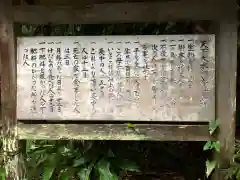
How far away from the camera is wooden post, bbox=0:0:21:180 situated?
309cm

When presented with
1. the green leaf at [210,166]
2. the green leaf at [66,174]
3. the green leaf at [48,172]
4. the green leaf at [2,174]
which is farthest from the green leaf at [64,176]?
the green leaf at [210,166]

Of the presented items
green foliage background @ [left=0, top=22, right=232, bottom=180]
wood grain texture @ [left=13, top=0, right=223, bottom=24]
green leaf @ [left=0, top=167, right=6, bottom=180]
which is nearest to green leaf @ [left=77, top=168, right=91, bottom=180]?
green foliage background @ [left=0, top=22, right=232, bottom=180]

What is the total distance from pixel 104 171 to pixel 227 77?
118 centimetres

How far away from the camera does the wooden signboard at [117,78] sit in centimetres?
291

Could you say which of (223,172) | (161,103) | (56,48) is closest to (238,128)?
(223,172)

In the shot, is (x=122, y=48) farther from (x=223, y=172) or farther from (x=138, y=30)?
(x=223, y=172)

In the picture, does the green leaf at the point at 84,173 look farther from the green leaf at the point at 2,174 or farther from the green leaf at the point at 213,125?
the green leaf at the point at 213,125

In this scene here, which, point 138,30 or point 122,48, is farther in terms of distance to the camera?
point 138,30

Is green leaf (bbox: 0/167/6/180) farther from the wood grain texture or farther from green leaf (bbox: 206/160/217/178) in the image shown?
green leaf (bbox: 206/160/217/178)

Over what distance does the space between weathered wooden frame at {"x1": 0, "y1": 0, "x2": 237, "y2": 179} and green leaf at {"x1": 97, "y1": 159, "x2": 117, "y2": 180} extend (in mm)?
299

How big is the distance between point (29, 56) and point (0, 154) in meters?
1.22

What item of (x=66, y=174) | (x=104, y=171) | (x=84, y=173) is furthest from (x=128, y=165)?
(x=66, y=174)

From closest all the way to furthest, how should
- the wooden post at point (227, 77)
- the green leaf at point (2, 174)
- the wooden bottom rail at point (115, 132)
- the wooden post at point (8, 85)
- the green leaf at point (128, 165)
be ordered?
the wooden post at point (227, 77) → the wooden bottom rail at point (115, 132) → the wooden post at point (8, 85) → the green leaf at point (128, 165) → the green leaf at point (2, 174)

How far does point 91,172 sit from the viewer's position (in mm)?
3252
